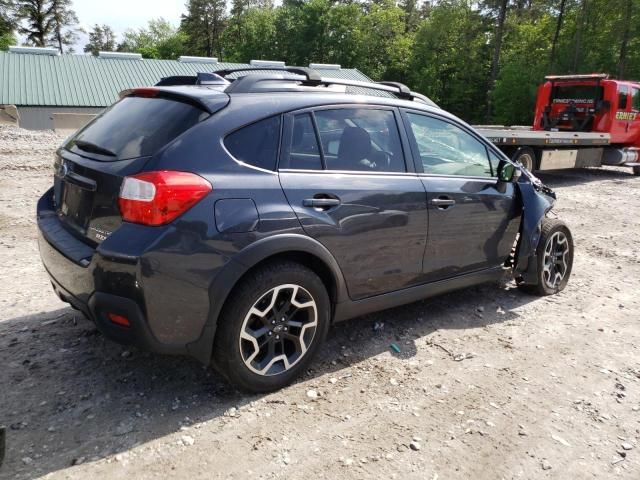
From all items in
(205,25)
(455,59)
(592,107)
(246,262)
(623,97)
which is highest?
(205,25)

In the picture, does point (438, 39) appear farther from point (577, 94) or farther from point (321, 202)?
point (321, 202)

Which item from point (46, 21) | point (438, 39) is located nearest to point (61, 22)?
point (46, 21)

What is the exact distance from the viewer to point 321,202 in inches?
120

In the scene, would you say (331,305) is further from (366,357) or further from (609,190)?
(609,190)

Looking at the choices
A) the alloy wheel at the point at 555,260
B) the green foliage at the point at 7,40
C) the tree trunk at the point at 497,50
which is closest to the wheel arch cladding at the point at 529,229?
the alloy wheel at the point at 555,260

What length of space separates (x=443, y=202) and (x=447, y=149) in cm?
53

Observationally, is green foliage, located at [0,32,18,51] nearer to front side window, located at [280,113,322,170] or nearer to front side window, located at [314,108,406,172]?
front side window, located at [314,108,406,172]

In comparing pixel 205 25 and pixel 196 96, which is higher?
pixel 205 25

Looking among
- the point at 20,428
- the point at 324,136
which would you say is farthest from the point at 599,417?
the point at 20,428

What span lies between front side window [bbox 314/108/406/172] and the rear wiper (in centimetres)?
122

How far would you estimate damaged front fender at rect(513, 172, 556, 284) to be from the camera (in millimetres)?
4480

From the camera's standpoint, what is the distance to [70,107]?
115 feet

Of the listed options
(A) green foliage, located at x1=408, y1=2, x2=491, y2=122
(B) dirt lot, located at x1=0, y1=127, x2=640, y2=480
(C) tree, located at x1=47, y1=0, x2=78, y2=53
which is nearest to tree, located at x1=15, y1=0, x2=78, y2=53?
(C) tree, located at x1=47, y1=0, x2=78, y2=53

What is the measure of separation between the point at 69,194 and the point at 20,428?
1.30 metres
